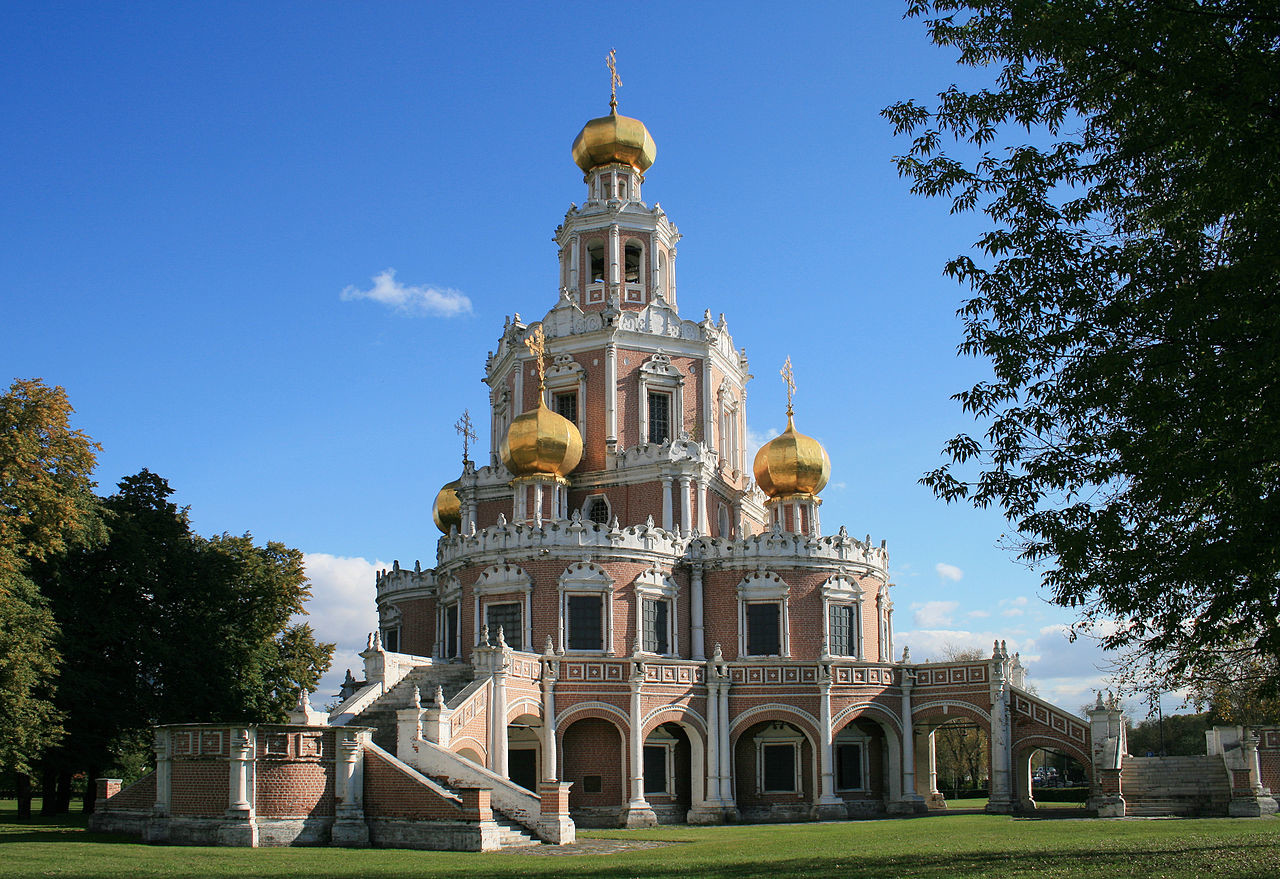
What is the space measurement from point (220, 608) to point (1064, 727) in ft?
90.2

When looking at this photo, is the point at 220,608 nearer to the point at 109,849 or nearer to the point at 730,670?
the point at 730,670

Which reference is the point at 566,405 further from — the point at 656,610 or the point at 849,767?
the point at 849,767

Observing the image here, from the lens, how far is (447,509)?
5000 centimetres

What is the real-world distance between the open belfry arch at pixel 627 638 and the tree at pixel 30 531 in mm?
4557

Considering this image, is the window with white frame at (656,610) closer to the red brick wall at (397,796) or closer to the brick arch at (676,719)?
the brick arch at (676,719)

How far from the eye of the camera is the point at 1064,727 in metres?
36.2

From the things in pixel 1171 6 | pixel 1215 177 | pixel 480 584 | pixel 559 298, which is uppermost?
pixel 559 298

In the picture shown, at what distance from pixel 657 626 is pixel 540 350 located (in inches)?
435

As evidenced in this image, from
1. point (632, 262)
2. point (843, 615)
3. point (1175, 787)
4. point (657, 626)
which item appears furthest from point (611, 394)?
point (1175, 787)

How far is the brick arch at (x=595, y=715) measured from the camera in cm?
3531

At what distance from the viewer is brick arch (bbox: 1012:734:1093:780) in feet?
117

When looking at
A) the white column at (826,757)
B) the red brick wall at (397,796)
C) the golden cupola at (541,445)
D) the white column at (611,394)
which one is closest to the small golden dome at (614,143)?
the white column at (611,394)

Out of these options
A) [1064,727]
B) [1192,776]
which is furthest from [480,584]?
[1192,776]

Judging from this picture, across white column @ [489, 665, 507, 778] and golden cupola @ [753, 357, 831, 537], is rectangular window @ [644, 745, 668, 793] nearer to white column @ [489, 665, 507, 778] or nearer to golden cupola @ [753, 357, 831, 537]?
white column @ [489, 665, 507, 778]
